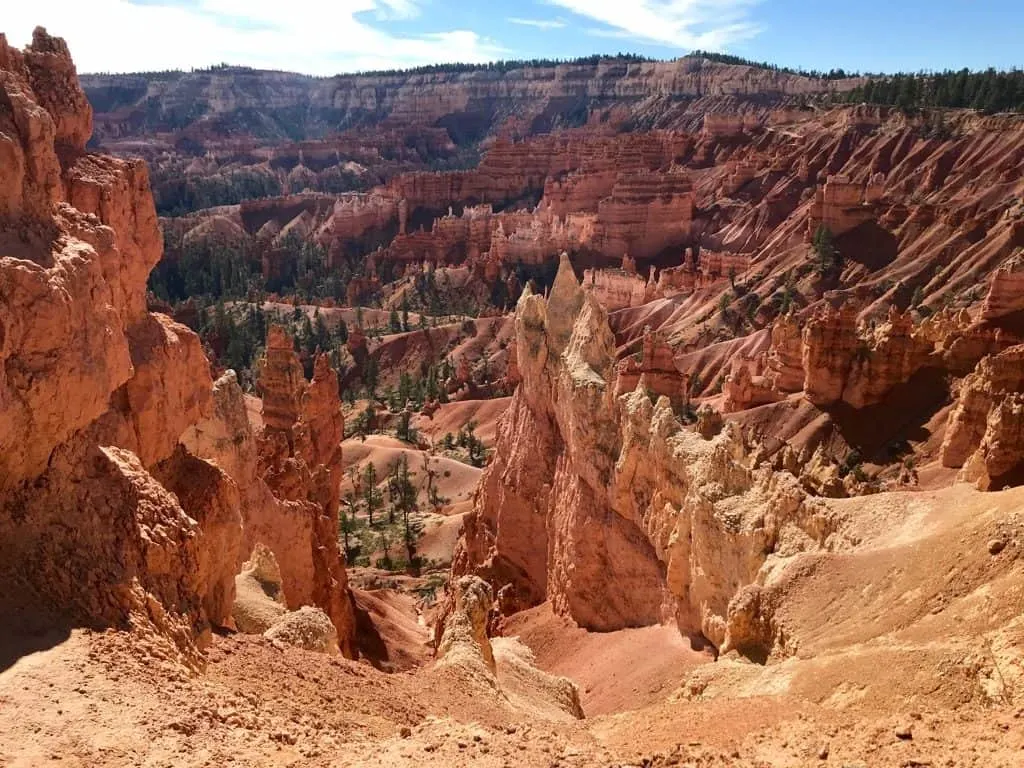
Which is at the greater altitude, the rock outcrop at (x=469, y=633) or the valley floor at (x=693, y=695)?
the valley floor at (x=693, y=695)

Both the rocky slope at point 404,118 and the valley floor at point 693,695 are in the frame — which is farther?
the rocky slope at point 404,118

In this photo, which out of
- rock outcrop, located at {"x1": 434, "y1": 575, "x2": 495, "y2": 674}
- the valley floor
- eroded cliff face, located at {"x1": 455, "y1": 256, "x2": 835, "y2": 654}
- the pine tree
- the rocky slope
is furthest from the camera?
the rocky slope

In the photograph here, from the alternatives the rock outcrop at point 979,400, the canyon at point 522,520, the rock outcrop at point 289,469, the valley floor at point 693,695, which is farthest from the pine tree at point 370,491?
the valley floor at point 693,695

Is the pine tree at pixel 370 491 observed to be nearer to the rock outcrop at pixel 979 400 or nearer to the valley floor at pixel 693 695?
the rock outcrop at pixel 979 400

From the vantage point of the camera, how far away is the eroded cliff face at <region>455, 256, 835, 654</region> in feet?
51.3

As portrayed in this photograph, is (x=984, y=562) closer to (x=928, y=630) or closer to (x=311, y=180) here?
(x=928, y=630)

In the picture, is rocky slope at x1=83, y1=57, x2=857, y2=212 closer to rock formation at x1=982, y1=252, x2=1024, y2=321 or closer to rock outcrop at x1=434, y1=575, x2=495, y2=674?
rock formation at x1=982, y1=252, x2=1024, y2=321

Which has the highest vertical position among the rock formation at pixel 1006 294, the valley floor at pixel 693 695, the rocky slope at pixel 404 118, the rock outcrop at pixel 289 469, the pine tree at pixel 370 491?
the rocky slope at pixel 404 118

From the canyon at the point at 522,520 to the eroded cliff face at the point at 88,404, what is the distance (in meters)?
0.04

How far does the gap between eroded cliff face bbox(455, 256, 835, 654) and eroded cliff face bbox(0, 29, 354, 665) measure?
27.8ft

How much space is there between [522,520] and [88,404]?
1772 centimetres

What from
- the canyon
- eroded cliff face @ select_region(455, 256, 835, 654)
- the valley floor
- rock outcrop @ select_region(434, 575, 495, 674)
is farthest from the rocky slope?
the valley floor

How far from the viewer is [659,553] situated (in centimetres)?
1916

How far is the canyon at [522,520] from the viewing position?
831cm
